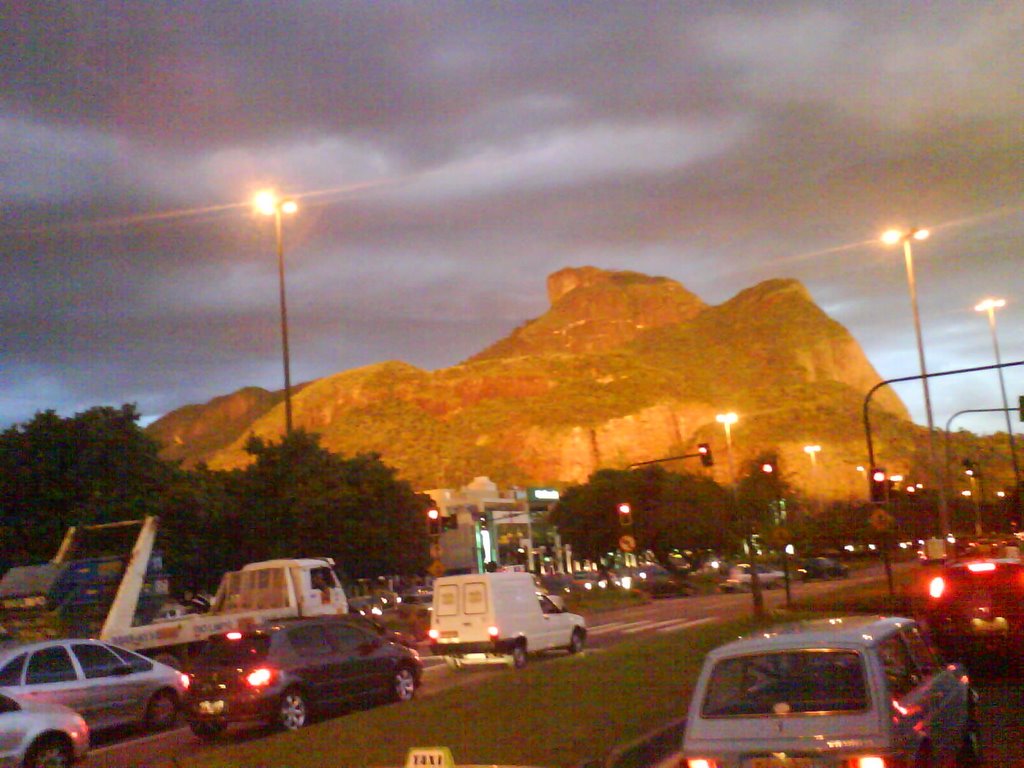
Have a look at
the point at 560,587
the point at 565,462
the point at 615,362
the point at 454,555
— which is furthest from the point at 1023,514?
the point at 615,362

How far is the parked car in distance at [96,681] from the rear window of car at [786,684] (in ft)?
30.1

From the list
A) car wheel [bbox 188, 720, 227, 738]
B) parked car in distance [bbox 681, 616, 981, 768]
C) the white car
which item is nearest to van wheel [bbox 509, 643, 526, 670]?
car wheel [bbox 188, 720, 227, 738]

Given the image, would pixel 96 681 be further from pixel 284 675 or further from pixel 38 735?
pixel 38 735

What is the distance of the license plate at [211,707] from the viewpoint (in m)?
13.7

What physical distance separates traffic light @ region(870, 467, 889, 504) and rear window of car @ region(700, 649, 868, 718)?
23516 mm

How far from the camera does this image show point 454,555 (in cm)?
8781

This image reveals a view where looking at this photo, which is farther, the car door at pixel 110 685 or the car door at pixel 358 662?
the car door at pixel 358 662

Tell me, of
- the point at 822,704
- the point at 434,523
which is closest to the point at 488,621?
the point at 434,523

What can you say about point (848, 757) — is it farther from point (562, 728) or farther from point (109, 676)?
point (109, 676)

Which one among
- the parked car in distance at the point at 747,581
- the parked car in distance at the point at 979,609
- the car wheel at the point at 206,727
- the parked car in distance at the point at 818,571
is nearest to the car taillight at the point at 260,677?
the car wheel at the point at 206,727

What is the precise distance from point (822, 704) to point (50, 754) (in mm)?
8395

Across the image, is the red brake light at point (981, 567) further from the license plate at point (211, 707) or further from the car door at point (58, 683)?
the car door at point (58, 683)

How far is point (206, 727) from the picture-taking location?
547 inches

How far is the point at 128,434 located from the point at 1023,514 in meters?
48.7
